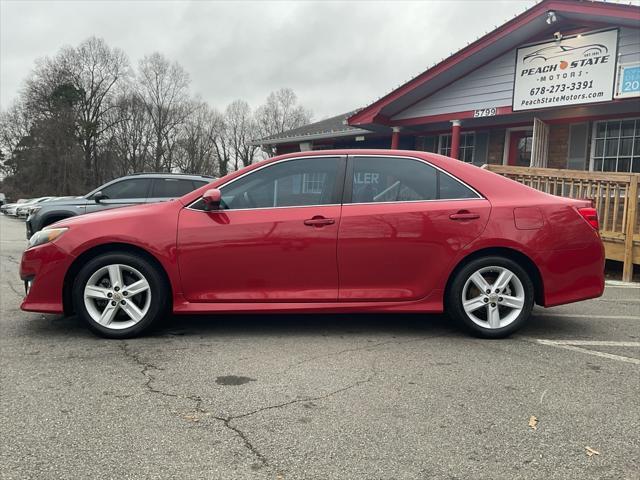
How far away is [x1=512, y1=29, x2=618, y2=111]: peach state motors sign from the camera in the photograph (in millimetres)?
9969

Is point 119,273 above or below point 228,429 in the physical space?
above

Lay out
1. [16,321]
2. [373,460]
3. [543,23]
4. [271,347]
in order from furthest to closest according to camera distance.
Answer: [543,23]
[16,321]
[271,347]
[373,460]

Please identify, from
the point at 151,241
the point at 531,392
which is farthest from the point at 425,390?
the point at 151,241

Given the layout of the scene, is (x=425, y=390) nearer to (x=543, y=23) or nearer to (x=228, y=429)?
(x=228, y=429)

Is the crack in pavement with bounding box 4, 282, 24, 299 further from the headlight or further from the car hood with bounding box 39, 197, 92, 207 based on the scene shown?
the car hood with bounding box 39, 197, 92, 207

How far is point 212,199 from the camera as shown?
13.4 ft

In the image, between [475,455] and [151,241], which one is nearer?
[475,455]

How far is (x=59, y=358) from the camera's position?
3.72 m

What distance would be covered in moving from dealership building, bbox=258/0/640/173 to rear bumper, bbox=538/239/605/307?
23.3ft

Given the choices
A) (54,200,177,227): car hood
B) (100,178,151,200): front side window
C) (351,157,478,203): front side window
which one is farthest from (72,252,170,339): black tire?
(100,178,151,200): front side window

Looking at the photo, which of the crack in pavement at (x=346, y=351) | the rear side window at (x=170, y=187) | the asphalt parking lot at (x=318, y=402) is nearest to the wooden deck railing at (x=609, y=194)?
the asphalt parking lot at (x=318, y=402)

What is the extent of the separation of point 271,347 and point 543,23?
32.7 feet

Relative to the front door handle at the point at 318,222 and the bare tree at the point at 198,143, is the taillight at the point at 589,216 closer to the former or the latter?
the front door handle at the point at 318,222

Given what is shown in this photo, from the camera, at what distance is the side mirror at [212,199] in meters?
4.09
